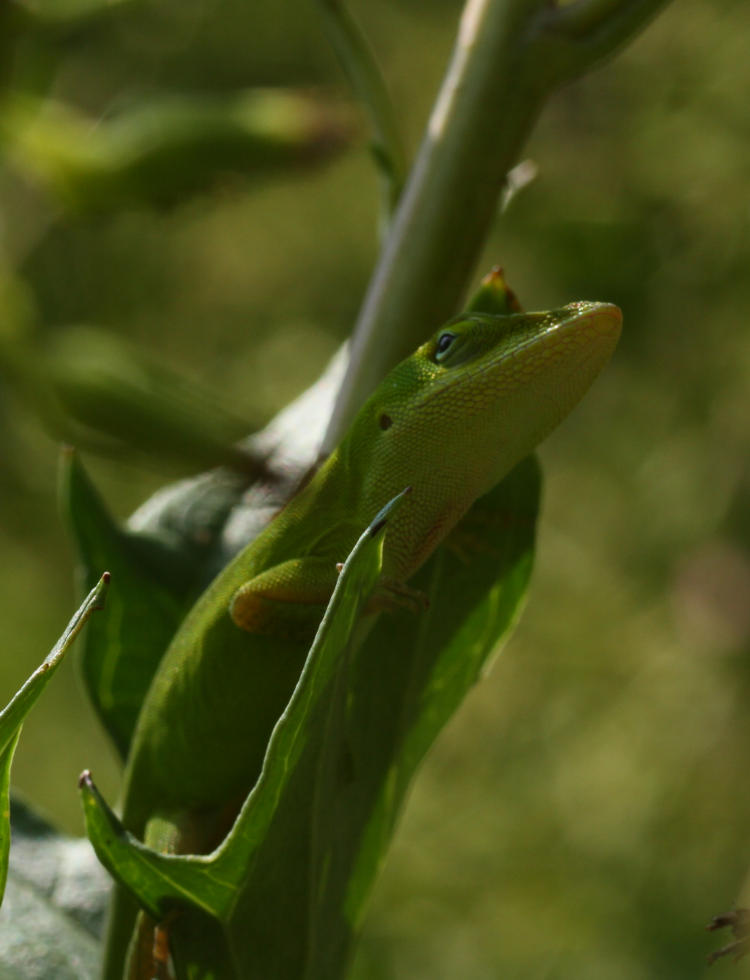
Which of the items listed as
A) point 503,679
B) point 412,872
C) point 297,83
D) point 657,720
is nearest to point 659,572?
point 657,720

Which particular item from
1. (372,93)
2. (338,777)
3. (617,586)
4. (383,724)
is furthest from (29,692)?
(617,586)

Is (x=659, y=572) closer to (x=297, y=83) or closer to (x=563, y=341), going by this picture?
(x=563, y=341)

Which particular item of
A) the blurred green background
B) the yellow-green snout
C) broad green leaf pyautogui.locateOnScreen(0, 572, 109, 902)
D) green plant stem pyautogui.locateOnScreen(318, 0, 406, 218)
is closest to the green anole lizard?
the yellow-green snout

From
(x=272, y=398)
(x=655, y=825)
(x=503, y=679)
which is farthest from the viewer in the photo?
(x=272, y=398)

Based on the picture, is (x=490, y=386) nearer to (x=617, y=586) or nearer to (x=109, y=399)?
(x=109, y=399)

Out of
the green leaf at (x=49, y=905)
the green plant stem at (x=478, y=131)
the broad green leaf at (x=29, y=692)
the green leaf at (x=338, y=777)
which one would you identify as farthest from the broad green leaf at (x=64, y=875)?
the green plant stem at (x=478, y=131)

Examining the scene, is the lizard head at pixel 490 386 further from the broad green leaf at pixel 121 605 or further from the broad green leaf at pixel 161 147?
the broad green leaf at pixel 161 147
